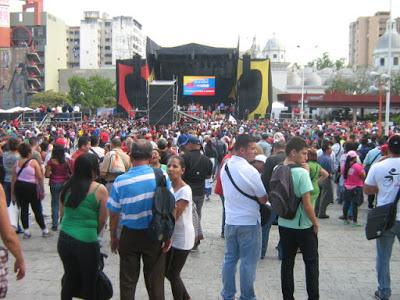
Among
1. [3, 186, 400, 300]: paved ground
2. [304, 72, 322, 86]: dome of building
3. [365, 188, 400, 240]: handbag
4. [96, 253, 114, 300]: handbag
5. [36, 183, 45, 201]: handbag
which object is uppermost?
[304, 72, 322, 86]: dome of building

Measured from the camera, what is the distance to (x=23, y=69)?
8238 centimetres

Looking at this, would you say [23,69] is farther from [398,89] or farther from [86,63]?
[398,89]

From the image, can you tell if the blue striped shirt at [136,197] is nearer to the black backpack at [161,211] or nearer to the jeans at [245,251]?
the black backpack at [161,211]

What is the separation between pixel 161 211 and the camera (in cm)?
441

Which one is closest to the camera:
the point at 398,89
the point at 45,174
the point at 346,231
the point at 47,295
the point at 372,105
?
the point at 47,295

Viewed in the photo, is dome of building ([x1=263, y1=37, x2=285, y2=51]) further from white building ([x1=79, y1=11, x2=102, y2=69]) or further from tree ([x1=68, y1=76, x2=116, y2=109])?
tree ([x1=68, y1=76, x2=116, y2=109])

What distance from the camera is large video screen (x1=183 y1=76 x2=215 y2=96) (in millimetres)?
49125

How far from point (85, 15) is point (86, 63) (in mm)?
14431

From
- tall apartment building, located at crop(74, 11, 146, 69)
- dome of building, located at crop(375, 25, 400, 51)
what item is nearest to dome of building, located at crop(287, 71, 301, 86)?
dome of building, located at crop(375, 25, 400, 51)

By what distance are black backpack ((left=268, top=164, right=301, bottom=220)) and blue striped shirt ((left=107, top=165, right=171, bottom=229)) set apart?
1.18 m

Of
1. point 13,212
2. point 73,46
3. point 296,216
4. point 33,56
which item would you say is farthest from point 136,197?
point 73,46

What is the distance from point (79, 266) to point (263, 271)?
114 inches

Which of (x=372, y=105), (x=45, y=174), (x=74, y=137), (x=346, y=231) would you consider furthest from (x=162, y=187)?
(x=372, y=105)

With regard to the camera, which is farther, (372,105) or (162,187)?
(372,105)
